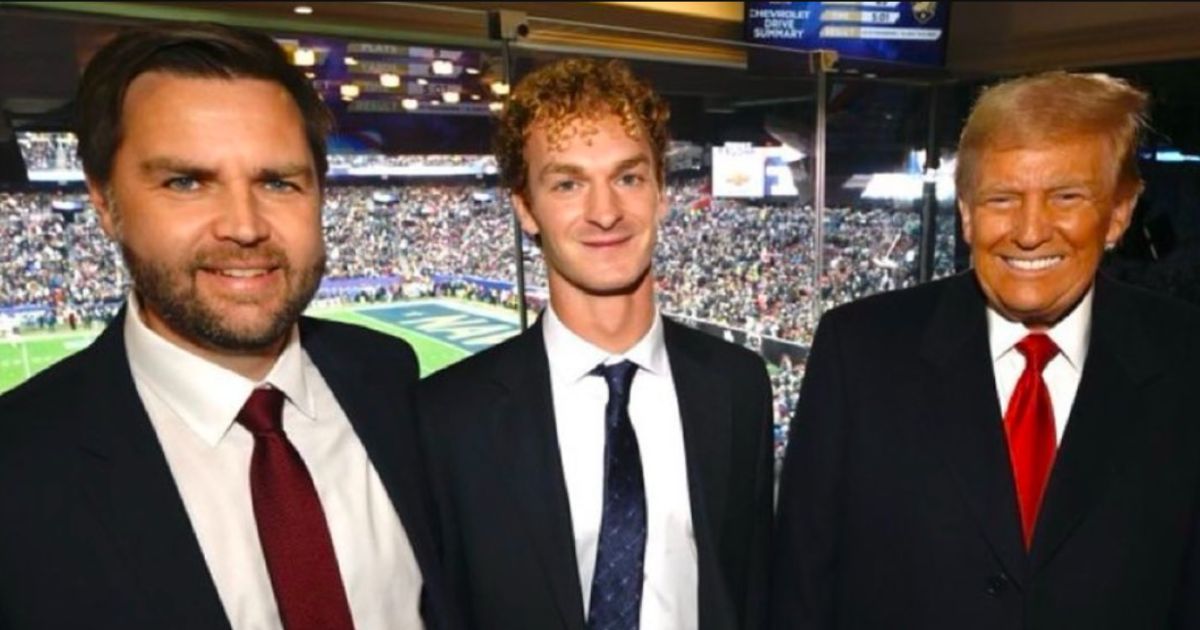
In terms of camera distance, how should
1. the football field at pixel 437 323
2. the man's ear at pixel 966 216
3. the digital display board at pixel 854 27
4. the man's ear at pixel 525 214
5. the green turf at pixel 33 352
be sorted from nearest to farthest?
1. the man's ear at pixel 966 216
2. the man's ear at pixel 525 214
3. the green turf at pixel 33 352
4. the football field at pixel 437 323
5. the digital display board at pixel 854 27

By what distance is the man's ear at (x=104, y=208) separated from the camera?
1314 millimetres

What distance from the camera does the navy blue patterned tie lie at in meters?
1.58

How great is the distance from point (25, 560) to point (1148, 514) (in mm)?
1717

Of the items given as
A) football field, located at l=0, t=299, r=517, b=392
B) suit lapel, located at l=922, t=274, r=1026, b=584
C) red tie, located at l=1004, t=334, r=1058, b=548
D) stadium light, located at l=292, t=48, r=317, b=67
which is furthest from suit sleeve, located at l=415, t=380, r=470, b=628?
stadium light, located at l=292, t=48, r=317, b=67

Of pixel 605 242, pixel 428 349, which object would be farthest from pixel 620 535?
pixel 428 349

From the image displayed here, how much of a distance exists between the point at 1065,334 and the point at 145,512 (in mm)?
1509

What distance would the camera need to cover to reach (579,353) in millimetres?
1677

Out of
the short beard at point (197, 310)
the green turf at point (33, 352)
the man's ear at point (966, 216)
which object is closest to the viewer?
the short beard at point (197, 310)

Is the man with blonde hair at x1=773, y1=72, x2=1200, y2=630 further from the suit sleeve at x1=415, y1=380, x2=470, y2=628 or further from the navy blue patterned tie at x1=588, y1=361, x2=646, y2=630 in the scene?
the suit sleeve at x1=415, y1=380, x2=470, y2=628

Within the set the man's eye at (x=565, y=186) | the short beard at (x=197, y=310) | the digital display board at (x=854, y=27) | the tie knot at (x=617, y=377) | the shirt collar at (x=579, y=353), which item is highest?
the digital display board at (x=854, y=27)

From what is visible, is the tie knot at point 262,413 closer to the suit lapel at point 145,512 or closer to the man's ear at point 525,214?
the suit lapel at point 145,512

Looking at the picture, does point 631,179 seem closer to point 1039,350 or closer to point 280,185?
point 280,185

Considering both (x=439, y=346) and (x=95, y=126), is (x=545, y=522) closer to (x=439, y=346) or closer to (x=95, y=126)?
(x=95, y=126)

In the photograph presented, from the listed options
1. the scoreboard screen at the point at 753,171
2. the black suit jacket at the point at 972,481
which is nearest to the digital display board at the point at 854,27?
the scoreboard screen at the point at 753,171
